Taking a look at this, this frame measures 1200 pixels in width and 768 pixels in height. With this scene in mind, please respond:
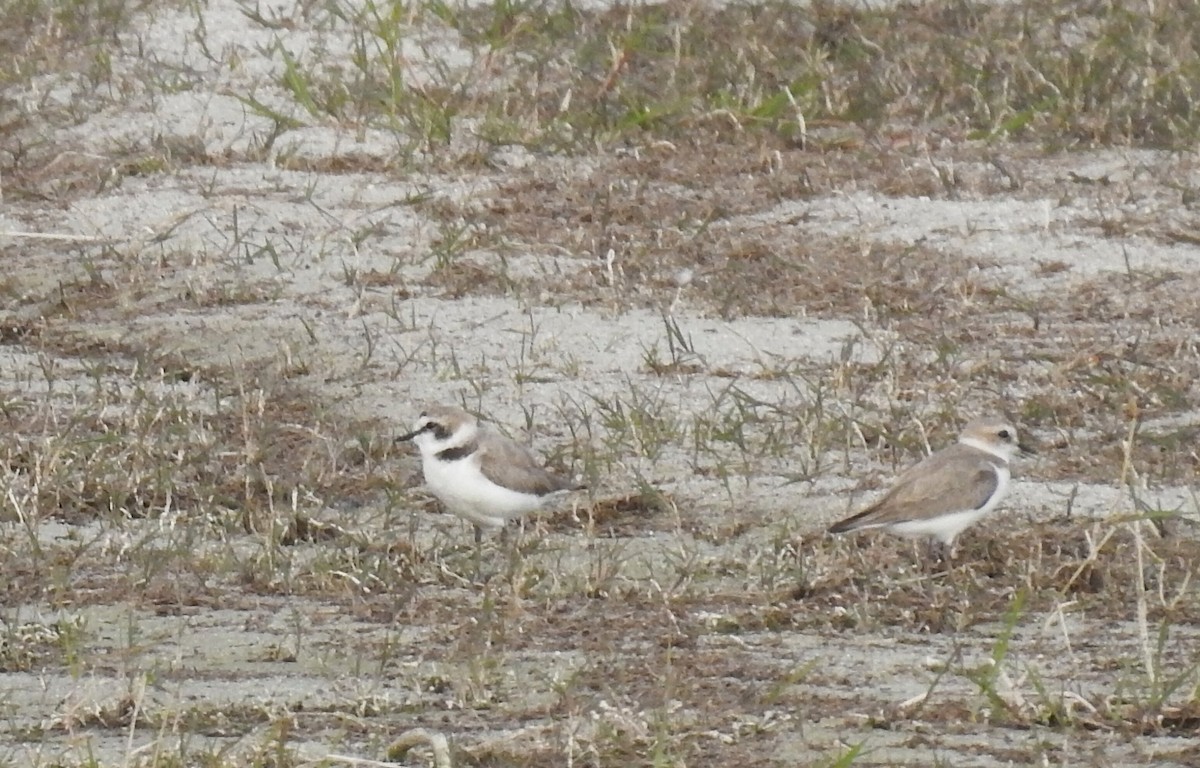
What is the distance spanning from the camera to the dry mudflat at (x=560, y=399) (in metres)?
4.93

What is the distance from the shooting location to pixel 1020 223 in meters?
9.19

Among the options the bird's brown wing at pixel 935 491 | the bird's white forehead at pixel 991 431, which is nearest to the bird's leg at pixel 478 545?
the bird's brown wing at pixel 935 491

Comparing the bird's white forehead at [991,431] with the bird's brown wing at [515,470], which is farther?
the bird's white forehead at [991,431]

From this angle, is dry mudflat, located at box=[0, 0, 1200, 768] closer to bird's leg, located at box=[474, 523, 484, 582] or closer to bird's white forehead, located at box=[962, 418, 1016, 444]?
bird's leg, located at box=[474, 523, 484, 582]

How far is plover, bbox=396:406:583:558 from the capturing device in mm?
6320

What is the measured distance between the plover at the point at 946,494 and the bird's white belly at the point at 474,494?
0.87 meters

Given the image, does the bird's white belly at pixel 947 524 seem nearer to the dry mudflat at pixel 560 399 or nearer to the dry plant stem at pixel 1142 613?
the dry mudflat at pixel 560 399

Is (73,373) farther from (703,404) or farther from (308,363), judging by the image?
(703,404)

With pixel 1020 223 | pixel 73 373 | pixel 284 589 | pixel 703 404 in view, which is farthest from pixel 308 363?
pixel 1020 223

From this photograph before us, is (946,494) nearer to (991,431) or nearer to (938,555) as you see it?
(938,555)

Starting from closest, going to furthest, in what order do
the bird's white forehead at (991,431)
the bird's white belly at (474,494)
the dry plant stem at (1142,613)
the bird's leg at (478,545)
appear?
the dry plant stem at (1142,613)
the bird's leg at (478,545)
the bird's white belly at (474,494)
the bird's white forehead at (991,431)

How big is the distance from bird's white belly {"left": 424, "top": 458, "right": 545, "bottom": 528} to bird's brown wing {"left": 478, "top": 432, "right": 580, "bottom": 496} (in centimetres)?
2

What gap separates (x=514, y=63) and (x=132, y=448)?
4.59m

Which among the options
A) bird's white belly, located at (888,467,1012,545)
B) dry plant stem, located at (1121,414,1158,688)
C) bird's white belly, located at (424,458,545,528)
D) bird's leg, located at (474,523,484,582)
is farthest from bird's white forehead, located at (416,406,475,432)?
dry plant stem, located at (1121,414,1158,688)
